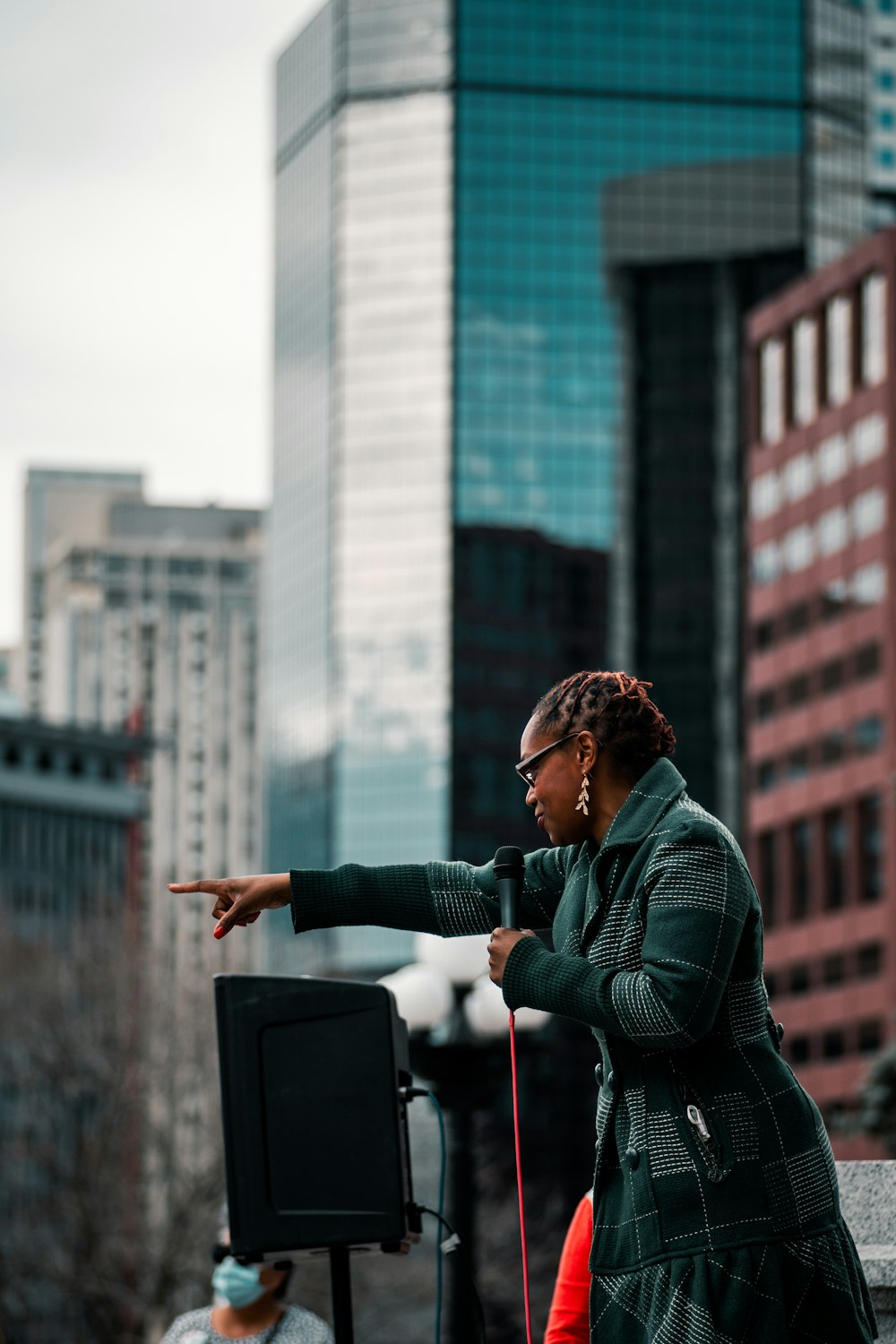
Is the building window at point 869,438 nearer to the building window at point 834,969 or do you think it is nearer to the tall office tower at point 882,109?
the building window at point 834,969

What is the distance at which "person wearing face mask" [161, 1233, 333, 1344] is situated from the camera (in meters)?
6.24

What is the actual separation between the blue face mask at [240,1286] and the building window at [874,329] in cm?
7494

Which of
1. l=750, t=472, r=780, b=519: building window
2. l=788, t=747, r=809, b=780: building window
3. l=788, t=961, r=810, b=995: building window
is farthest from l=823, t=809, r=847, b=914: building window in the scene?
l=750, t=472, r=780, b=519: building window

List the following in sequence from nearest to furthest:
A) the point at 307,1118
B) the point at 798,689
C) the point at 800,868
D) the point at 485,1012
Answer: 1. the point at 307,1118
2. the point at 485,1012
3. the point at 800,868
4. the point at 798,689

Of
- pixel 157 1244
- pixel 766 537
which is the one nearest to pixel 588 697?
pixel 157 1244

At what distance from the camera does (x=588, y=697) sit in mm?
4328

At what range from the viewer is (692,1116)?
4.01 metres

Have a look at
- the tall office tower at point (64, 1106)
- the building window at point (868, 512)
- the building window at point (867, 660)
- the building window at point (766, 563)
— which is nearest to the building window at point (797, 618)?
the building window at point (766, 563)

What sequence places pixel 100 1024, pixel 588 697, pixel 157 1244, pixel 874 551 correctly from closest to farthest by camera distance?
pixel 588 697, pixel 157 1244, pixel 100 1024, pixel 874 551

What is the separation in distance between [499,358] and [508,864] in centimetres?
11246

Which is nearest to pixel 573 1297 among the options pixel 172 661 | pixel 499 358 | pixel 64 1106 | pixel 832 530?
pixel 64 1106

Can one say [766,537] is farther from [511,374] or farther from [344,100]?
[344,100]

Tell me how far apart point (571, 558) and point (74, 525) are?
85.3 meters

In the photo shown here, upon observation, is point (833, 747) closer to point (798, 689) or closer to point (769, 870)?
point (798, 689)
